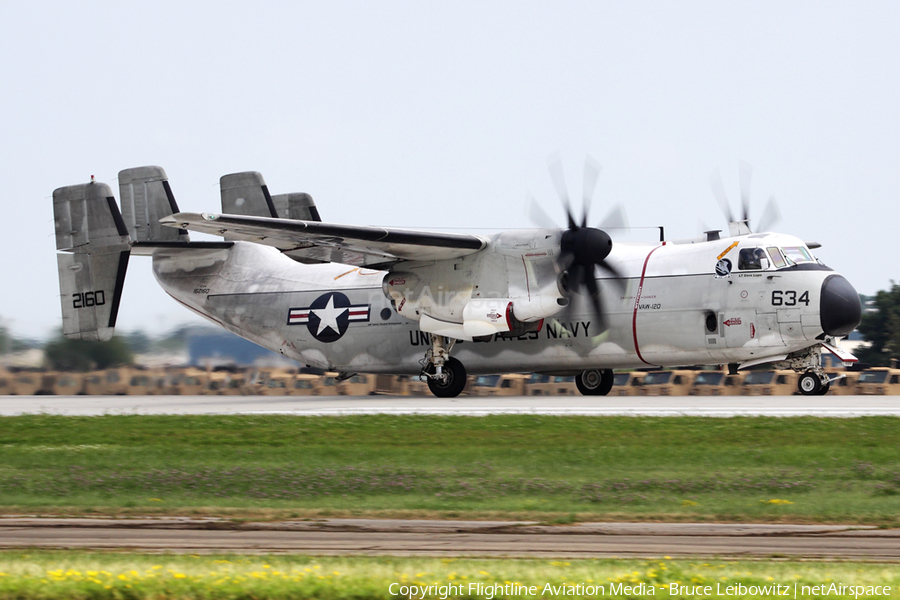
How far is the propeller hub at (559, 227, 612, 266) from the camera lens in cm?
2367

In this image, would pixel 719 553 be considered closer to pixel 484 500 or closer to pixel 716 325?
pixel 484 500

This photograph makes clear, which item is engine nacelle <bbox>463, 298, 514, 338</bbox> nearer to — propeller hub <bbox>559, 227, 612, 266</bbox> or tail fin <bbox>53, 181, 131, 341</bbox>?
propeller hub <bbox>559, 227, 612, 266</bbox>

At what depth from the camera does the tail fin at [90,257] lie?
28.2 meters

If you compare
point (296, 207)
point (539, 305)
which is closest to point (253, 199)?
point (296, 207)

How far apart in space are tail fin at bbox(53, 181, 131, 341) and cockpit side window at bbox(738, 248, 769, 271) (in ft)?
55.6

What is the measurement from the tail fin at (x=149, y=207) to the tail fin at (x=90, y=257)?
7.57 ft

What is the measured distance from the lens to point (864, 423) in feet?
55.6

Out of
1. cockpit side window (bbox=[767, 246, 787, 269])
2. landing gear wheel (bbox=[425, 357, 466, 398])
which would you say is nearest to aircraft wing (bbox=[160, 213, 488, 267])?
landing gear wheel (bbox=[425, 357, 466, 398])

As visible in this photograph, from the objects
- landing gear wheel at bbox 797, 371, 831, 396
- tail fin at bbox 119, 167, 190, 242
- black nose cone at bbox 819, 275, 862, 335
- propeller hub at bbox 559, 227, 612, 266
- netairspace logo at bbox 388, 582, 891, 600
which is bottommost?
landing gear wheel at bbox 797, 371, 831, 396

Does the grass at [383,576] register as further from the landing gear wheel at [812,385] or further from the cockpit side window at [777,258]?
the landing gear wheel at [812,385]

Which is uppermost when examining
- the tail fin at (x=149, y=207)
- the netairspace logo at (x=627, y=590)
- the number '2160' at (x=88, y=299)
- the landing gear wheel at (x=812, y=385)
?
the tail fin at (x=149, y=207)

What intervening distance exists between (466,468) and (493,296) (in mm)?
10907

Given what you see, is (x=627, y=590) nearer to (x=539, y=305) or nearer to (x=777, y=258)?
(x=539, y=305)

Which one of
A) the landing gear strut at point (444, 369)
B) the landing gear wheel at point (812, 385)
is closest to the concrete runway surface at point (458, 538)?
the landing gear wheel at point (812, 385)
